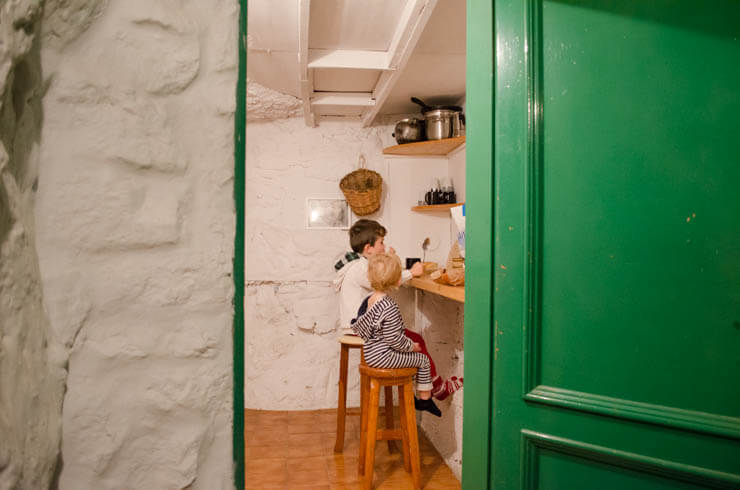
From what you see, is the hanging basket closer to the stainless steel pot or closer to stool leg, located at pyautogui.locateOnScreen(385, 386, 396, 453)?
the stainless steel pot

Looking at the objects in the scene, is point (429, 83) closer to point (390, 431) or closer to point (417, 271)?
point (417, 271)

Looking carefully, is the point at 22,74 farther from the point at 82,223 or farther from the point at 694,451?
the point at 694,451

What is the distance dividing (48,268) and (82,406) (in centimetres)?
19

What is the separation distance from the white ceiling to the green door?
33.1 inches

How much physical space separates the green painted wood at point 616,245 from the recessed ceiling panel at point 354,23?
945mm

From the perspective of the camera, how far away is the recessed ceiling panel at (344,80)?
2.44 metres

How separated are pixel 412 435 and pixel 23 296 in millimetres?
1917

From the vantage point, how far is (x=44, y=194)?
54 cm

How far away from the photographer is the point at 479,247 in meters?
1.04

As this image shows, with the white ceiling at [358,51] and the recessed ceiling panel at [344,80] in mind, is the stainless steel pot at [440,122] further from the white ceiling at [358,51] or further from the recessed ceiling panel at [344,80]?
the recessed ceiling panel at [344,80]

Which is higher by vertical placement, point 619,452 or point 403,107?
point 403,107

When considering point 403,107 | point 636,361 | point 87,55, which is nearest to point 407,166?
point 403,107

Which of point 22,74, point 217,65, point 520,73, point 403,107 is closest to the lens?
point 22,74

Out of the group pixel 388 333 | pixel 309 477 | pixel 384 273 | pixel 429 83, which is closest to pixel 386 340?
pixel 388 333
